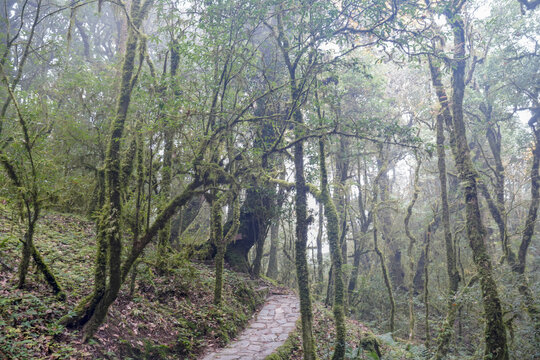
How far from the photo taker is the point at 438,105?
9406 millimetres

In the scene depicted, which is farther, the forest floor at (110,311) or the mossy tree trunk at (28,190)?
the mossy tree trunk at (28,190)

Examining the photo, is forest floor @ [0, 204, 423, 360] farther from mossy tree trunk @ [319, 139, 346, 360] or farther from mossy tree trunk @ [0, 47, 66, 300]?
mossy tree trunk @ [319, 139, 346, 360]

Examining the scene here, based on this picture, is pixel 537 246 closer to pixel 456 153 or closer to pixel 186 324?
pixel 456 153

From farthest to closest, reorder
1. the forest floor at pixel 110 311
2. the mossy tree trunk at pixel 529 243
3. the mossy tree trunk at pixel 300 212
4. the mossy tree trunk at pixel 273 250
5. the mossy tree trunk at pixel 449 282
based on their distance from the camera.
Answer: the mossy tree trunk at pixel 273 250
the mossy tree trunk at pixel 449 282
the mossy tree trunk at pixel 529 243
the mossy tree trunk at pixel 300 212
the forest floor at pixel 110 311

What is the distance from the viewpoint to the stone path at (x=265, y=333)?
18.4 ft

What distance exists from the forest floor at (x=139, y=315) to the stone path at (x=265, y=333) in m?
0.03

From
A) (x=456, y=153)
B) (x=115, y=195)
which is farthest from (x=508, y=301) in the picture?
(x=115, y=195)

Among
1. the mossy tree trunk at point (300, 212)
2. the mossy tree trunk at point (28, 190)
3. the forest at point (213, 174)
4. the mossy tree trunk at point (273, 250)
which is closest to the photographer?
the mossy tree trunk at point (28, 190)

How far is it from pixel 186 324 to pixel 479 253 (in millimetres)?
5676

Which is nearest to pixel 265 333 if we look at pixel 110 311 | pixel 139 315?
pixel 139 315

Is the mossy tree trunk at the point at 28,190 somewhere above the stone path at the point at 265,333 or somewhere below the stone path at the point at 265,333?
above

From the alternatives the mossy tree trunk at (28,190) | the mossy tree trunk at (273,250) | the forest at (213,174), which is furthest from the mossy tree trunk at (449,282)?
the mossy tree trunk at (273,250)

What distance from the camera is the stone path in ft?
18.4

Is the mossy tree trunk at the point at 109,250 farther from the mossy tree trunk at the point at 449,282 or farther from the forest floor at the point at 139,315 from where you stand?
the mossy tree trunk at the point at 449,282
